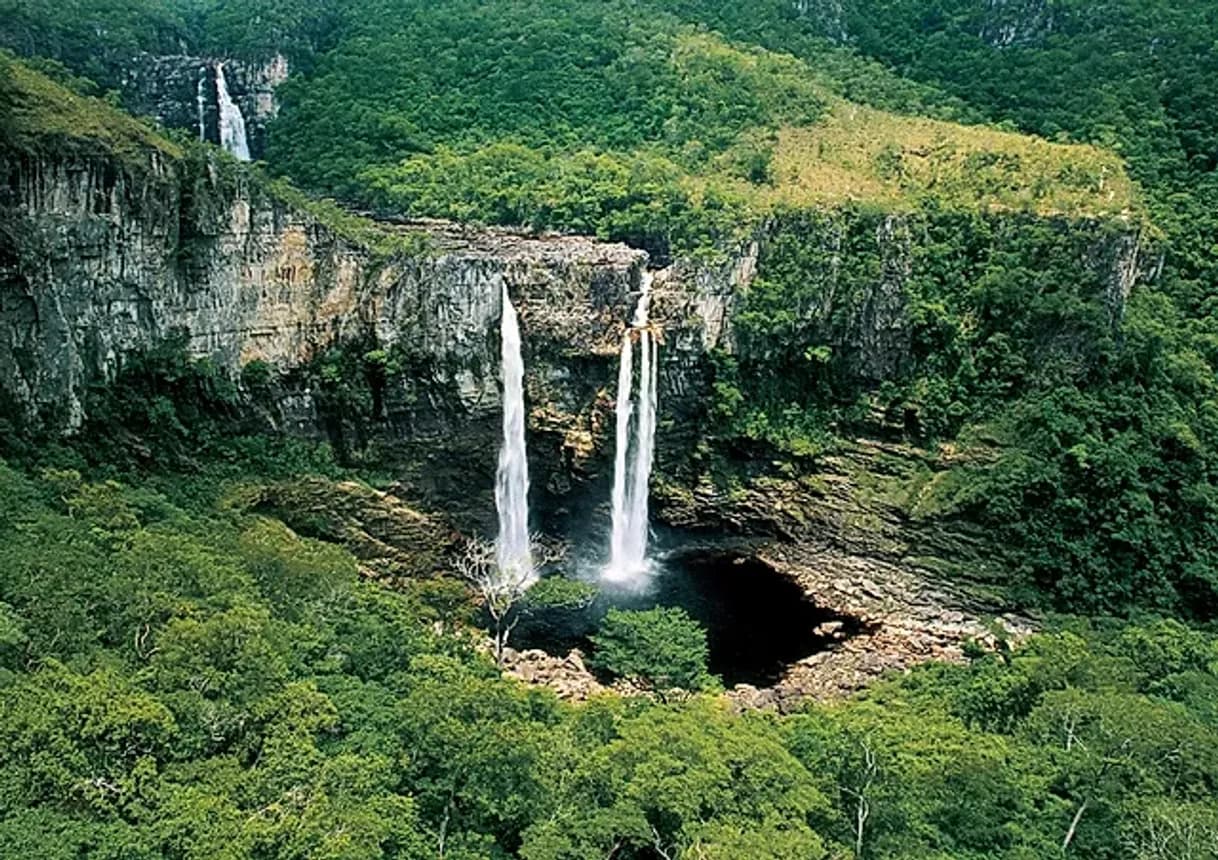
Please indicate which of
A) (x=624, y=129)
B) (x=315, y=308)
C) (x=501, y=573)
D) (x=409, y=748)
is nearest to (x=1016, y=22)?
(x=624, y=129)

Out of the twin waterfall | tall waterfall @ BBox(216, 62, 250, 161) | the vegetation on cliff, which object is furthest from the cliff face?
tall waterfall @ BBox(216, 62, 250, 161)

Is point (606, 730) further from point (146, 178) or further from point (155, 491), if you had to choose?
point (146, 178)

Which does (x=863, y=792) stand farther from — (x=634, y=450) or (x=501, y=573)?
(x=634, y=450)

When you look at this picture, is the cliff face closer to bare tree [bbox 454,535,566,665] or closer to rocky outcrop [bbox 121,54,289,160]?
bare tree [bbox 454,535,566,665]

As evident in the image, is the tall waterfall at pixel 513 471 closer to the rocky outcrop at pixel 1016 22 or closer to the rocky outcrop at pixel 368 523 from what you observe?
the rocky outcrop at pixel 368 523

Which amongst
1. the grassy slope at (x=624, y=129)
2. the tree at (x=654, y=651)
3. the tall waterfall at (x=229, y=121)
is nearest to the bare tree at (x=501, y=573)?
the tree at (x=654, y=651)

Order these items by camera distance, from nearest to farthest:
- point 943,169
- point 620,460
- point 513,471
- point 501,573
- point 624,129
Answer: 1. point 501,573
2. point 513,471
3. point 620,460
4. point 943,169
5. point 624,129
